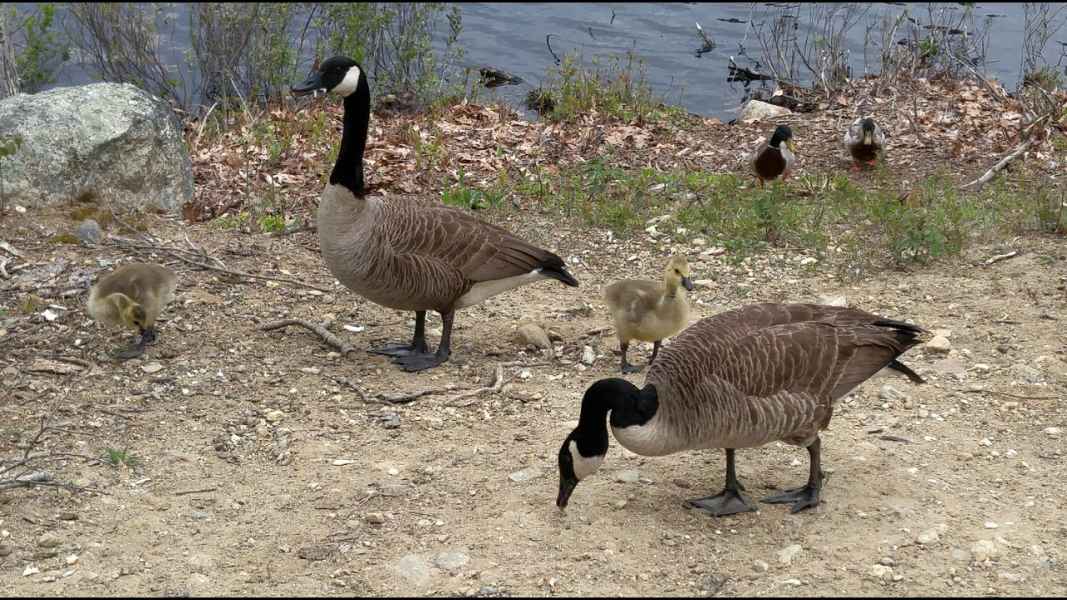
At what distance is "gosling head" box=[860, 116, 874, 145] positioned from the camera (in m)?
10.5

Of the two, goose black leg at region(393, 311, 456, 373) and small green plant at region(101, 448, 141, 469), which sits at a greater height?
goose black leg at region(393, 311, 456, 373)

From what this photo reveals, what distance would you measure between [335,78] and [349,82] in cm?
10

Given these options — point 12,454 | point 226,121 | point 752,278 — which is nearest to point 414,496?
point 12,454

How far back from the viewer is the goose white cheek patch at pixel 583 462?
195 inches

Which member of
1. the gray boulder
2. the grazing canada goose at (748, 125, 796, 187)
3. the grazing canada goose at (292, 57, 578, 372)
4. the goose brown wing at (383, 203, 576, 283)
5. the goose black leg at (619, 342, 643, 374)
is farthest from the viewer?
the grazing canada goose at (748, 125, 796, 187)

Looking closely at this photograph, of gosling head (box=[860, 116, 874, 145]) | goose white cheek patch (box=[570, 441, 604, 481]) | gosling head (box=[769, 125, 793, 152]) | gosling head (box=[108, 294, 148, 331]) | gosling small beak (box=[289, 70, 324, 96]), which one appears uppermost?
gosling small beak (box=[289, 70, 324, 96])

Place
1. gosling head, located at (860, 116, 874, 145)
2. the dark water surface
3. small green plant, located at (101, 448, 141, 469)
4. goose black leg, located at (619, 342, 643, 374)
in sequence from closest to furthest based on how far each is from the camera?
small green plant, located at (101, 448, 141, 469)
goose black leg, located at (619, 342, 643, 374)
gosling head, located at (860, 116, 874, 145)
the dark water surface

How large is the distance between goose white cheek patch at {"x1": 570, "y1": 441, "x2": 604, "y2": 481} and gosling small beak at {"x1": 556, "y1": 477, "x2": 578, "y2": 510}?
88mm

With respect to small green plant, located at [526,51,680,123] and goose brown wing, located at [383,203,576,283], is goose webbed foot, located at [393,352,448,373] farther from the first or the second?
small green plant, located at [526,51,680,123]

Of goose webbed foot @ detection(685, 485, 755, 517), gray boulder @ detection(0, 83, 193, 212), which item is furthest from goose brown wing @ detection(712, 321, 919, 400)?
gray boulder @ detection(0, 83, 193, 212)

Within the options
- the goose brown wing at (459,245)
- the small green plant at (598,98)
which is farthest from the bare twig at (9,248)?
the small green plant at (598,98)

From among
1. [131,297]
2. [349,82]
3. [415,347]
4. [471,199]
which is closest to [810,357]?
[415,347]

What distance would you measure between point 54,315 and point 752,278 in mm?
4854

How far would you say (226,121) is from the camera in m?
11.9
